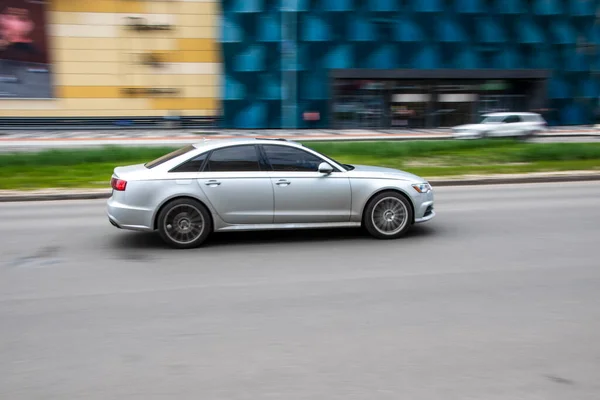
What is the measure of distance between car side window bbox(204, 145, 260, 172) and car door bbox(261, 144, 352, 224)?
0.69ft

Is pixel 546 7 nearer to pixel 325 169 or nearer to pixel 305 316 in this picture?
pixel 325 169

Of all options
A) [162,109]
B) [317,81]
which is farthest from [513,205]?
[162,109]

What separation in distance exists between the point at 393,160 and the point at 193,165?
9.62 m

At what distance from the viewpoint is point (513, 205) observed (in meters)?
10.6

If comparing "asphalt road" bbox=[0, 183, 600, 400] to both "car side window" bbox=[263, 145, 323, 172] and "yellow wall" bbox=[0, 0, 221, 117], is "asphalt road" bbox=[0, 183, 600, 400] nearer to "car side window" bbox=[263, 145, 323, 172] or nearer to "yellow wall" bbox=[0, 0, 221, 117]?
"car side window" bbox=[263, 145, 323, 172]

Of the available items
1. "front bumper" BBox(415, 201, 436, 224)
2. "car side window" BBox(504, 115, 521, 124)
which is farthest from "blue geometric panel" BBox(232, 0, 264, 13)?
"front bumper" BBox(415, 201, 436, 224)

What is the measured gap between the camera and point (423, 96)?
38844mm

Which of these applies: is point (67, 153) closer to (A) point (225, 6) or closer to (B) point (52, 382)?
(B) point (52, 382)

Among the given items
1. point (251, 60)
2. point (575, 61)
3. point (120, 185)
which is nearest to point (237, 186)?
point (120, 185)

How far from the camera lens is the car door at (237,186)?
24.8ft

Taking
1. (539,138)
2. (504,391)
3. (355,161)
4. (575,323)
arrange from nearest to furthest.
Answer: (504,391) < (575,323) < (355,161) < (539,138)

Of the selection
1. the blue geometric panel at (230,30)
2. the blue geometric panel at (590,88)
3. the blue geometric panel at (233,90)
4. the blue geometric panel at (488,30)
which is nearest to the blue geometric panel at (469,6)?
the blue geometric panel at (488,30)

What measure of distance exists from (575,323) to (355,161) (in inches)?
452

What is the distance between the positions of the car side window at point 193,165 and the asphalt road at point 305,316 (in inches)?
40.7
